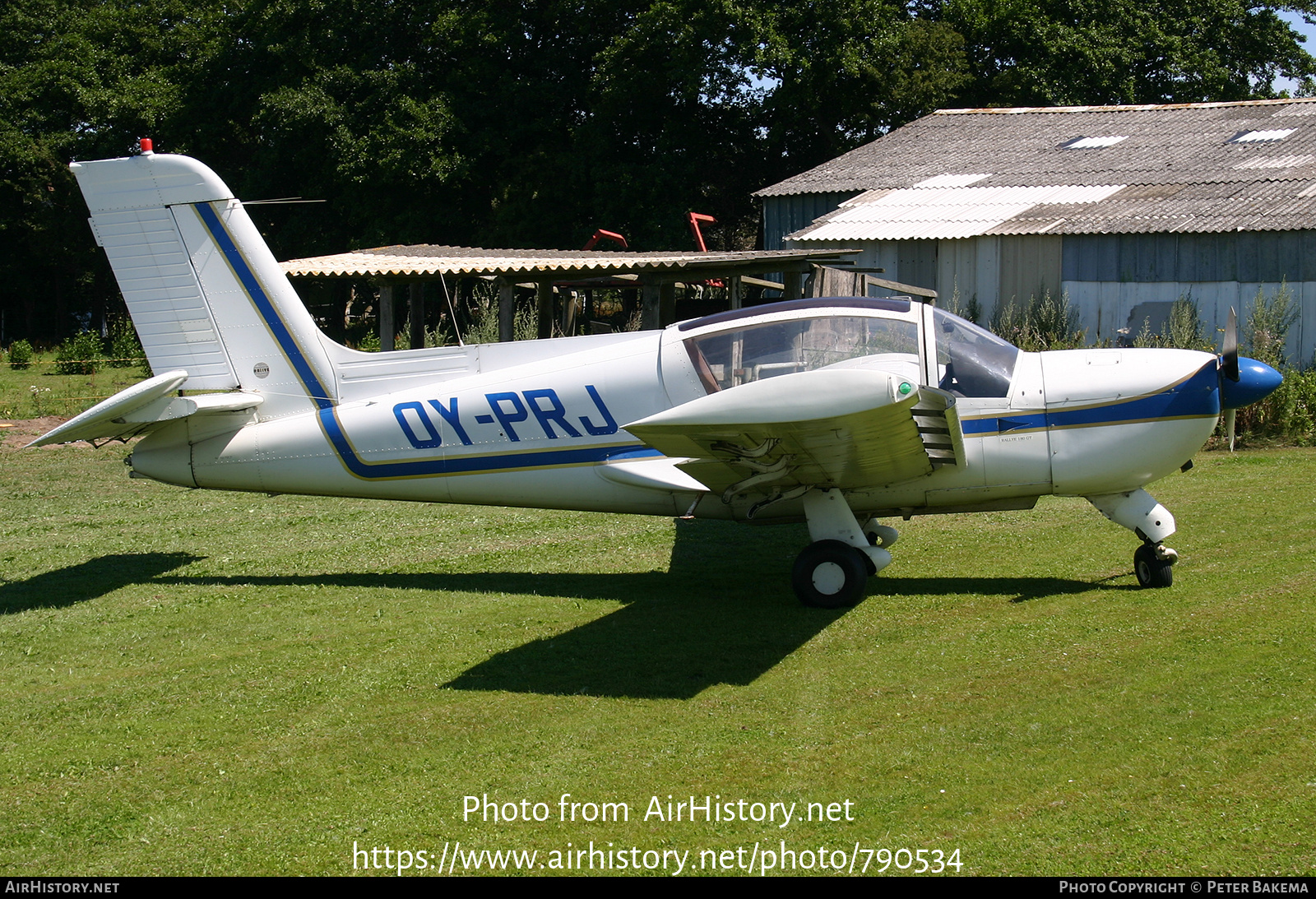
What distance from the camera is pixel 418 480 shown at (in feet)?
29.8

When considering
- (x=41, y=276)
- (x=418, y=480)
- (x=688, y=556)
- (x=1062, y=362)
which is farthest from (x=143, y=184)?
(x=41, y=276)

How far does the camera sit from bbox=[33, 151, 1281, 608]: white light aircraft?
805 centimetres

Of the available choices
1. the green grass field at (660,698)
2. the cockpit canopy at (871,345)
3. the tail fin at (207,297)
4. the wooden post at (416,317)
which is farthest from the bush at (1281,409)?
the wooden post at (416,317)

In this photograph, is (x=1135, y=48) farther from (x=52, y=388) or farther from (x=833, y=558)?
(x=833, y=558)

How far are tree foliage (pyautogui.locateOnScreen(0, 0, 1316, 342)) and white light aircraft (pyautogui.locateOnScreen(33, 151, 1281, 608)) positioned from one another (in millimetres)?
23778

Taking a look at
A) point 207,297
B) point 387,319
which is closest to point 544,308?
point 387,319

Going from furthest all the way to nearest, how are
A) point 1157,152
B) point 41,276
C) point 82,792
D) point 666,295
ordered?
point 41,276
point 1157,152
point 666,295
point 82,792

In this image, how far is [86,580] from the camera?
9.40 m

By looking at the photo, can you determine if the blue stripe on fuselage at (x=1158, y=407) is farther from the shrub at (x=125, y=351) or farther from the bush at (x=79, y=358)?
the shrub at (x=125, y=351)

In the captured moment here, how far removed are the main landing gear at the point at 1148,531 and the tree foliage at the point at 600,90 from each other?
81.9 ft

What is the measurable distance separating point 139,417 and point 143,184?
1.97 metres

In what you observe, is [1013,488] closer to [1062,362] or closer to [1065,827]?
[1062,362]

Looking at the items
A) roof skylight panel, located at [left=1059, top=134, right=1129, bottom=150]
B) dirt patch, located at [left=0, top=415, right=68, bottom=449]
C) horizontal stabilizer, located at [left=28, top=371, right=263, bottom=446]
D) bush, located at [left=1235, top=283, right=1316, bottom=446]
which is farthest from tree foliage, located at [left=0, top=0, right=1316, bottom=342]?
horizontal stabilizer, located at [left=28, top=371, right=263, bottom=446]

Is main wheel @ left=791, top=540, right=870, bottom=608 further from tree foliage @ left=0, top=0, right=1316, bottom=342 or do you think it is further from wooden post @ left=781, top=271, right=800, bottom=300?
tree foliage @ left=0, top=0, right=1316, bottom=342
